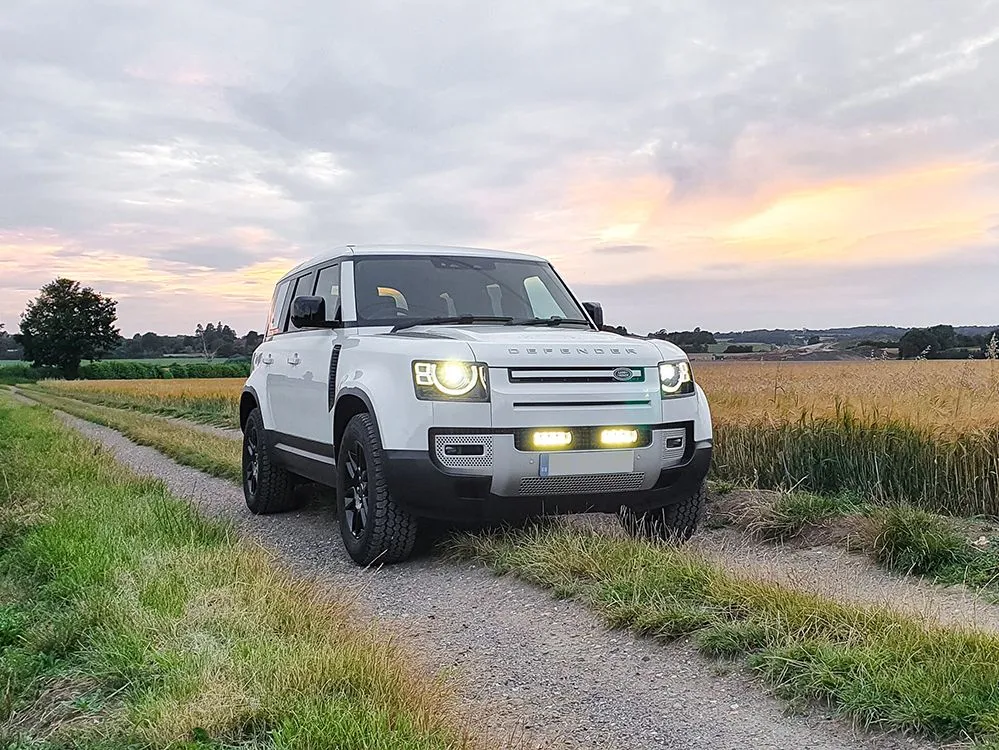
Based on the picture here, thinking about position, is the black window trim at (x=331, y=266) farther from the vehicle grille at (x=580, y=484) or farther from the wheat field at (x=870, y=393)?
the wheat field at (x=870, y=393)

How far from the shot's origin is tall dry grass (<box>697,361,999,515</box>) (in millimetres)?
6527

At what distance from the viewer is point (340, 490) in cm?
595

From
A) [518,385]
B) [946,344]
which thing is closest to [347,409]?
[518,385]

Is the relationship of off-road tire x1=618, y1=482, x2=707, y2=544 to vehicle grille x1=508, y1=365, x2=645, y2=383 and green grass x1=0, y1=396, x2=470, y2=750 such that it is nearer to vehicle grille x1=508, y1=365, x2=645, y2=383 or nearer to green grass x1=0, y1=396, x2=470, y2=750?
vehicle grille x1=508, y1=365, x2=645, y2=383

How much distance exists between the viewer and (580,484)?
206 inches

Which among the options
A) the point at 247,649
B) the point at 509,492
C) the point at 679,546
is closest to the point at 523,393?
the point at 509,492

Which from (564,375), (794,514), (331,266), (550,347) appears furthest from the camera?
(331,266)

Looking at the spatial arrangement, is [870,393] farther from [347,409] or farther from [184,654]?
[184,654]

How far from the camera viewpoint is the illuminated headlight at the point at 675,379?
550 cm

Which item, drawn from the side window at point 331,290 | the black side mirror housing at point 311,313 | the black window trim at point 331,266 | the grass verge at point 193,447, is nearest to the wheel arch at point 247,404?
the black window trim at point 331,266

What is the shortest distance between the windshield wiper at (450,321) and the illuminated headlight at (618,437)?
4.72ft

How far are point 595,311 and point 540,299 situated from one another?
470 millimetres

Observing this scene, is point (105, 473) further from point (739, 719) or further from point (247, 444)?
point (739, 719)

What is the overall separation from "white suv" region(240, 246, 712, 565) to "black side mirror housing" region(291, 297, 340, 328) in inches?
0.5
